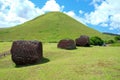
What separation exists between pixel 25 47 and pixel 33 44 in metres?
0.98

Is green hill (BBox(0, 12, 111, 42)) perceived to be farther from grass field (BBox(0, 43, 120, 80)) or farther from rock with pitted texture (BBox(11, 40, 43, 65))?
grass field (BBox(0, 43, 120, 80))

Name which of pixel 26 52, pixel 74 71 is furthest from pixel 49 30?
pixel 74 71

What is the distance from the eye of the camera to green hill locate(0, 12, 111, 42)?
107 m

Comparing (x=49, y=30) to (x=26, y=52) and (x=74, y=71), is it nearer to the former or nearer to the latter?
(x=26, y=52)

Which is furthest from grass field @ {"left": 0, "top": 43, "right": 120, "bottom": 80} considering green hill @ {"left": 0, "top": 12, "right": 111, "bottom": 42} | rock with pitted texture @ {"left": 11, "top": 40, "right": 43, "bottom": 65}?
green hill @ {"left": 0, "top": 12, "right": 111, "bottom": 42}

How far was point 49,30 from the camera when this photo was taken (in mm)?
119875

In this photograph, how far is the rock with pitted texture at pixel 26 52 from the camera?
27.1 m

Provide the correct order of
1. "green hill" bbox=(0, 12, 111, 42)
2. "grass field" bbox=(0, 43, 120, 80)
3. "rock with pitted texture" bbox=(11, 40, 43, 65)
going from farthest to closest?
"green hill" bbox=(0, 12, 111, 42) → "rock with pitted texture" bbox=(11, 40, 43, 65) → "grass field" bbox=(0, 43, 120, 80)

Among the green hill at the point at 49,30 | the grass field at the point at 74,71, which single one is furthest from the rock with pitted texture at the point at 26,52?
the green hill at the point at 49,30

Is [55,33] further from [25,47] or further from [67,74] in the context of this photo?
[67,74]

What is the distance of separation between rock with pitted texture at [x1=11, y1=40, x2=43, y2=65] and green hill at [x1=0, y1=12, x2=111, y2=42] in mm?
70659

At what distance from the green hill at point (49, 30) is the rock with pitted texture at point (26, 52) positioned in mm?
70659

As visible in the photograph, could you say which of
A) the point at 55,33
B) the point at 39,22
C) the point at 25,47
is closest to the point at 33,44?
the point at 25,47

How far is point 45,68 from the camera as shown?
22891 mm
